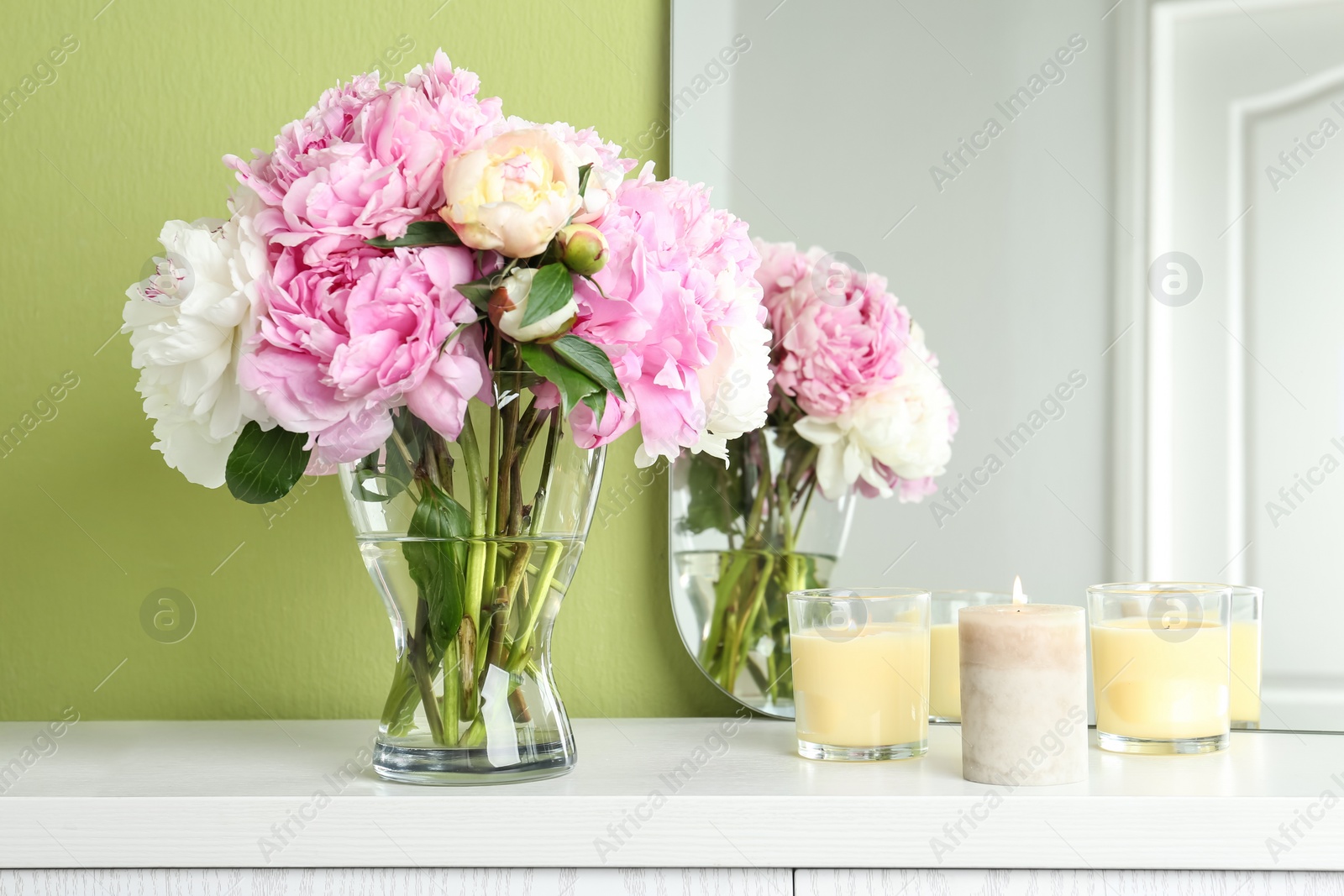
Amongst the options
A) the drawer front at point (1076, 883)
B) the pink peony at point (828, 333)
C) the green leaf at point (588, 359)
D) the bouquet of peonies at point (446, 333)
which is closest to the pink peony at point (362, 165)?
the bouquet of peonies at point (446, 333)

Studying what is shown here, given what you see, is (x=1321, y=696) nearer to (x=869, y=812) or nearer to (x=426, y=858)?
(x=869, y=812)

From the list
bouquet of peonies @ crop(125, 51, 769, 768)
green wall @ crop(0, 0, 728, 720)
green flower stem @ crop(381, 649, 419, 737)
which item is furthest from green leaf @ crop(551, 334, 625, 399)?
green wall @ crop(0, 0, 728, 720)

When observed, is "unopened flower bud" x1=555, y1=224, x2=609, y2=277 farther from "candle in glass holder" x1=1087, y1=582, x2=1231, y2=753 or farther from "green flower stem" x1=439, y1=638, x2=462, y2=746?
"candle in glass holder" x1=1087, y1=582, x2=1231, y2=753

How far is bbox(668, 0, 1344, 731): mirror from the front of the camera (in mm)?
862

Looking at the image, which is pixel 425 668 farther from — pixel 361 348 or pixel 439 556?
pixel 361 348

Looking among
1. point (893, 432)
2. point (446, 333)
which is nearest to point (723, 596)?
point (893, 432)

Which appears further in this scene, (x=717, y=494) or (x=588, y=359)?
(x=717, y=494)

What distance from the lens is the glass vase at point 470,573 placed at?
25.3 inches

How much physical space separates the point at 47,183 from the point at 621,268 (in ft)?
2.00

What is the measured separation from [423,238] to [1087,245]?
560mm

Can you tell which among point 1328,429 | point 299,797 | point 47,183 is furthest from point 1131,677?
point 47,183

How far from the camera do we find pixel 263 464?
61cm

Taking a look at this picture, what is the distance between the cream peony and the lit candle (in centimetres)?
35

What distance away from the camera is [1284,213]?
869mm
